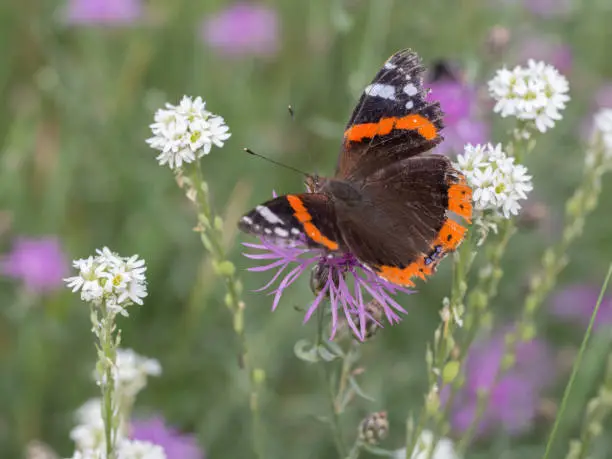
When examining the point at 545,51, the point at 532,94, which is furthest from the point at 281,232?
the point at 545,51

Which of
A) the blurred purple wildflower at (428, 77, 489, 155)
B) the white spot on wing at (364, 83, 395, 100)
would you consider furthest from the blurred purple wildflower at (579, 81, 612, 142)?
the white spot on wing at (364, 83, 395, 100)

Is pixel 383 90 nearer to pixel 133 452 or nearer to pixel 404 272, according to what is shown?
pixel 404 272

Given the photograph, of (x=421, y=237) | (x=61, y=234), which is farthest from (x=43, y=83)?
(x=421, y=237)

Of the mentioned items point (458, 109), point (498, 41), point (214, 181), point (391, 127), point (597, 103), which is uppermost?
point (597, 103)

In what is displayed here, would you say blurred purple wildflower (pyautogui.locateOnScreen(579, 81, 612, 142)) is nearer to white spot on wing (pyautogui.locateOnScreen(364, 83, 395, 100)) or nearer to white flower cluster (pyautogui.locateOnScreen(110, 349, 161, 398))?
white spot on wing (pyautogui.locateOnScreen(364, 83, 395, 100))

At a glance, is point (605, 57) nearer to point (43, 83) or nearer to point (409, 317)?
point (409, 317)
